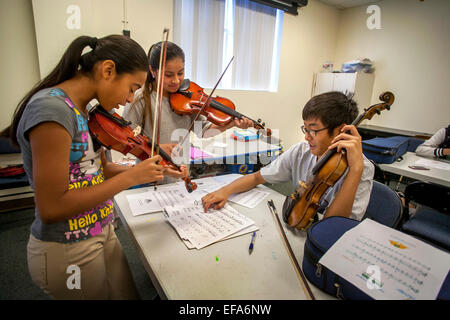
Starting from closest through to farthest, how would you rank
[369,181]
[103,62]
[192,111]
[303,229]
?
[103,62], [303,229], [369,181], [192,111]

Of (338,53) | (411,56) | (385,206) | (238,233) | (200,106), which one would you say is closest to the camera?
(238,233)

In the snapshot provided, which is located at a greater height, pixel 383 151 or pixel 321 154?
pixel 321 154

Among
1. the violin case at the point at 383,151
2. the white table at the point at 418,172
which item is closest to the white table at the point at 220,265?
the white table at the point at 418,172

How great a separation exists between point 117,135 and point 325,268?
2.98 ft

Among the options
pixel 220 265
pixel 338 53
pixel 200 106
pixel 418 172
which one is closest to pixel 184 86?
pixel 200 106

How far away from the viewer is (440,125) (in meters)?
3.76

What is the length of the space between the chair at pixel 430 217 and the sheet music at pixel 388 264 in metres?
1.25

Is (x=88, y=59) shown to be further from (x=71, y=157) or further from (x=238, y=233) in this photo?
(x=238, y=233)

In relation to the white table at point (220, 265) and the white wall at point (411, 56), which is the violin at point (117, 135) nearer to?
the white table at point (220, 265)

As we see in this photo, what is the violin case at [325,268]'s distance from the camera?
2.04 ft

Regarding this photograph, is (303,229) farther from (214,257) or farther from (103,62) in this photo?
(103,62)

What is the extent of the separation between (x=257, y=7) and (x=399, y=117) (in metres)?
3.03

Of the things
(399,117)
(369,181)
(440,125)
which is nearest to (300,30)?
(399,117)

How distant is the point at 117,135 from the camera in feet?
3.32
